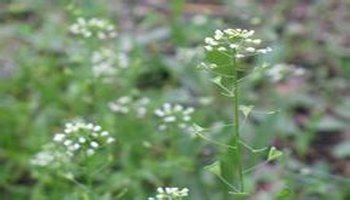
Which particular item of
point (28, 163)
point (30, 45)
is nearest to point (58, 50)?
point (30, 45)

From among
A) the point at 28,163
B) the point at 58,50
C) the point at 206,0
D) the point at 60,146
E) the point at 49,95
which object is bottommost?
the point at 60,146

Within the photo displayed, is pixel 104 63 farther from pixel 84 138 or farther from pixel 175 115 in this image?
pixel 84 138

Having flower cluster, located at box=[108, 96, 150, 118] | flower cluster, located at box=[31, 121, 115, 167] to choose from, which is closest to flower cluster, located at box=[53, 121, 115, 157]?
flower cluster, located at box=[31, 121, 115, 167]

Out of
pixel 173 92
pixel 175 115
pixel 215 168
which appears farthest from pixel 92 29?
pixel 215 168

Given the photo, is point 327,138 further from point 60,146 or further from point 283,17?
point 60,146

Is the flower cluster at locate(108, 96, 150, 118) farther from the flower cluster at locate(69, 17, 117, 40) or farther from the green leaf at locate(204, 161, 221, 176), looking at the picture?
the green leaf at locate(204, 161, 221, 176)

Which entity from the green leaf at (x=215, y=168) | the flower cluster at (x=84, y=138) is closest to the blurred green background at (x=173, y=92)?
the flower cluster at (x=84, y=138)
